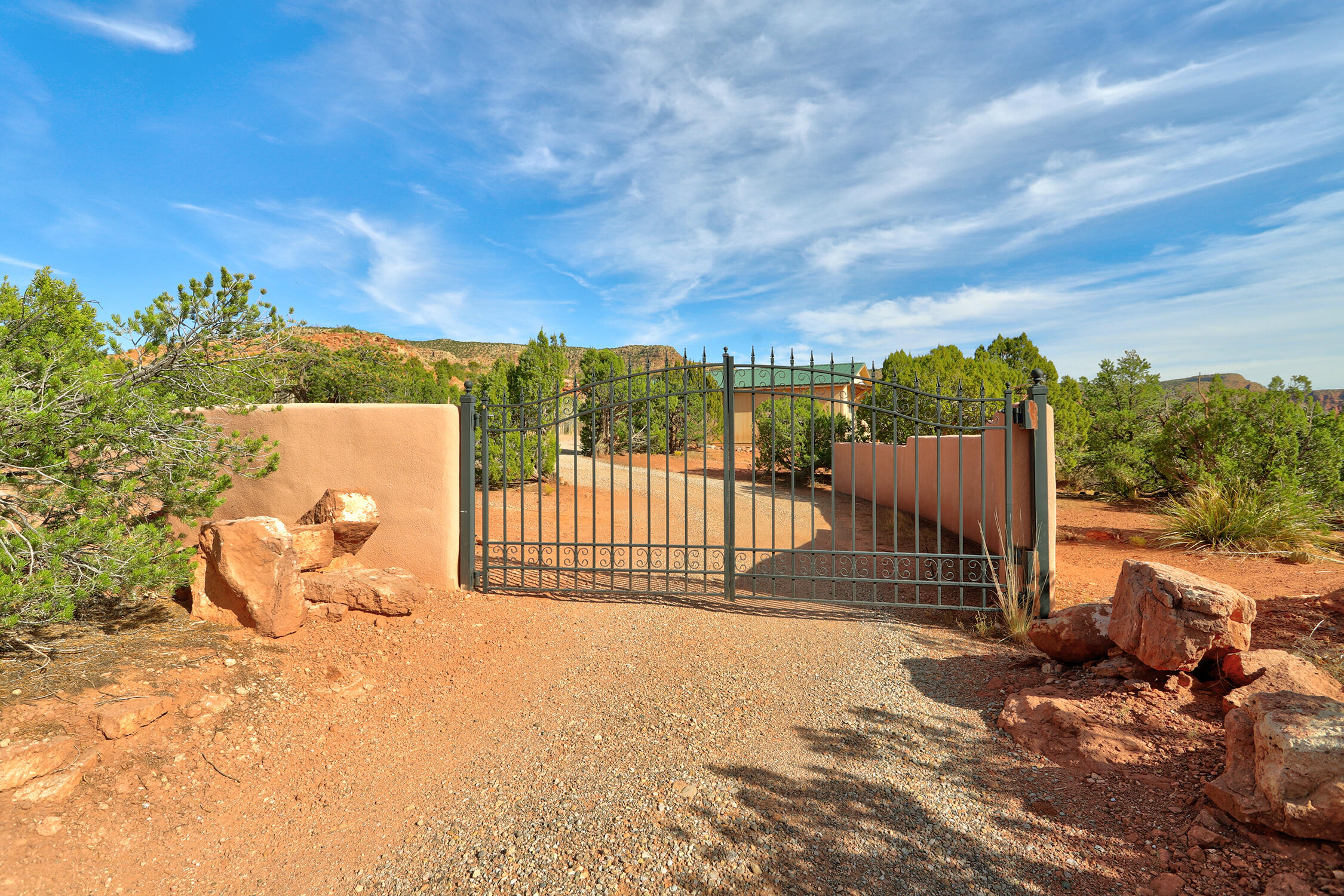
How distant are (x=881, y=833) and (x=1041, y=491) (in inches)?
143

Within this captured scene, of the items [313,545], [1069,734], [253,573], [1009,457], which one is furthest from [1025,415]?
[253,573]

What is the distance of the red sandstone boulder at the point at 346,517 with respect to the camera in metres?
5.62

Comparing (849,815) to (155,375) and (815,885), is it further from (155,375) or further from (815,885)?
(155,375)

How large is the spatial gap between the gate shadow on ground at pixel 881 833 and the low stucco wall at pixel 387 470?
3.71m

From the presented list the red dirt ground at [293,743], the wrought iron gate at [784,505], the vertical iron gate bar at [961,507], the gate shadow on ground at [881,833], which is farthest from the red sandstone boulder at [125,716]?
the vertical iron gate bar at [961,507]

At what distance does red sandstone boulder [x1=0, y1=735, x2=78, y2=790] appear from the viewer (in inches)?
115

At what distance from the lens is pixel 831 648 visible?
4973mm

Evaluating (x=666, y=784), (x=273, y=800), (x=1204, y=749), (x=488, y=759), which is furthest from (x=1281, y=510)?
(x=273, y=800)

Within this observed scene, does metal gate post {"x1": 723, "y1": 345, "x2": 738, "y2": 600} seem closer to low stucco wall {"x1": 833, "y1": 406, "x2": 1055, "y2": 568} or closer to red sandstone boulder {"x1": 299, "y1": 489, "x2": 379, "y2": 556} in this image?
low stucco wall {"x1": 833, "y1": 406, "x2": 1055, "y2": 568}

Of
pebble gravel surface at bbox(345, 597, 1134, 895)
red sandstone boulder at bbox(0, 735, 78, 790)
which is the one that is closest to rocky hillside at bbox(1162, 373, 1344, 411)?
pebble gravel surface at bbox(345, 597, 1134, 895)

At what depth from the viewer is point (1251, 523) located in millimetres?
7926

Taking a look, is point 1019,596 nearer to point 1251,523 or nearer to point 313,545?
point 1251,523

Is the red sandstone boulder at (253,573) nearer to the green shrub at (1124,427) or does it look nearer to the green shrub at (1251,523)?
the green shrub at (1251,523)

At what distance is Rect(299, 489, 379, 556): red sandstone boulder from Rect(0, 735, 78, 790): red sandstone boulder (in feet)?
8.34
